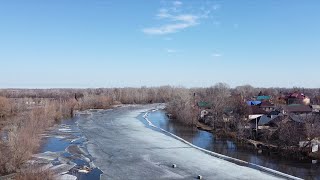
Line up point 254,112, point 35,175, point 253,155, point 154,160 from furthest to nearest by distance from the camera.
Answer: point 254,112 → point 253,155 → point 154,160 → point 35,175

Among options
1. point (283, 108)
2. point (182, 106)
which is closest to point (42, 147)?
point (182, 106)

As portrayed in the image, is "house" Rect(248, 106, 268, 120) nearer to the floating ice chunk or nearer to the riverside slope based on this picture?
the riverside slope

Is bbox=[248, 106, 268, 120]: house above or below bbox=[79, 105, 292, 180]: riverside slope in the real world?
above

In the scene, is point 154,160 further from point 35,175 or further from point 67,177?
point 35,175

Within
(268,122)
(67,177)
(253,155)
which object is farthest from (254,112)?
(67,177)

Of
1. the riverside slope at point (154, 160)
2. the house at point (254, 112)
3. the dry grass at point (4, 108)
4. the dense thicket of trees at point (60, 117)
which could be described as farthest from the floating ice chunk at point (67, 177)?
the dry grass at point (4, 108)

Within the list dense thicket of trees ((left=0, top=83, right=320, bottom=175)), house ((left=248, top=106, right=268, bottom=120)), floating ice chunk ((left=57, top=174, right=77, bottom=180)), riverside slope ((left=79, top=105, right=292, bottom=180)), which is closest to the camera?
floating ice chunk ((left=57, top=174, right=77, bottom=180))

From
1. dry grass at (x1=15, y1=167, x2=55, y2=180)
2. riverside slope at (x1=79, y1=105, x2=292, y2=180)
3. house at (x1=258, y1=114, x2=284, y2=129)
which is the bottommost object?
riverside slope at (x1=79, y1=105, x2=292, y2=180)

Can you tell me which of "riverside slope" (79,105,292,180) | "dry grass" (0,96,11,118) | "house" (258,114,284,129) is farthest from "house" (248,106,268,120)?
"dry grass" (0,96,11,118)
